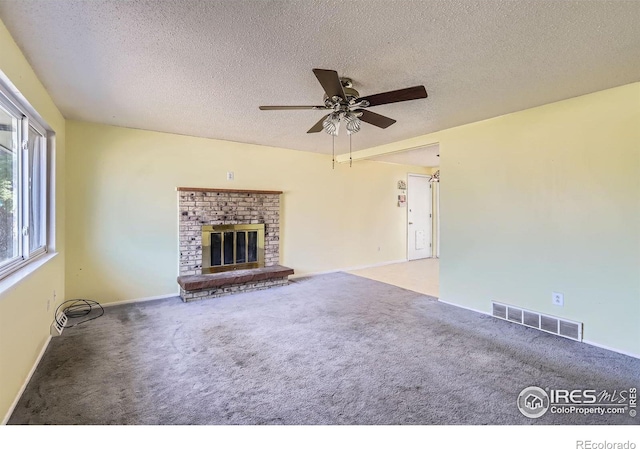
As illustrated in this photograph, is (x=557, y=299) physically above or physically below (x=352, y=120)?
below

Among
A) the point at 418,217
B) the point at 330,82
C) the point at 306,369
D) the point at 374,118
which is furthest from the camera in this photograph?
the point at 418,217

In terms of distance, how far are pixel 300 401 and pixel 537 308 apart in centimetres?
267

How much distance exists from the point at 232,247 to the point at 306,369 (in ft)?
9.41

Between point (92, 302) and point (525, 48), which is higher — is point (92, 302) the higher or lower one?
the lower one

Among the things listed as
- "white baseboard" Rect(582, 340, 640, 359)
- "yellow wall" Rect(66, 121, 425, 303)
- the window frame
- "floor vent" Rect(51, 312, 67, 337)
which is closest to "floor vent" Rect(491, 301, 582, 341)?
"white baseboard" Rect(582, 340, 640, 359)

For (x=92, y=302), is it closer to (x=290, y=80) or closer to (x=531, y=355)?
(x=290, y=80)

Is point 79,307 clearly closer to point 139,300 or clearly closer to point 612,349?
point 139,300

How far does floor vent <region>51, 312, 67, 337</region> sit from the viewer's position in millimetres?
3002

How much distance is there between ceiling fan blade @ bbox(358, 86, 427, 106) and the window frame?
2308 mm

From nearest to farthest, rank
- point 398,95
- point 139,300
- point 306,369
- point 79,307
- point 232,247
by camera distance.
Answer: point 398,95 < point 306,369 < point 79,307 < point 139,300 < point 232,247

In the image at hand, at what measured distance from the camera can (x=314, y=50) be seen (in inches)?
83.0

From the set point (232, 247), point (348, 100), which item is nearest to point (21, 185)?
point (232, 247)

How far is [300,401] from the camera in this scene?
196cm

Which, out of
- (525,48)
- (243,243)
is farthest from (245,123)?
(525,48)
